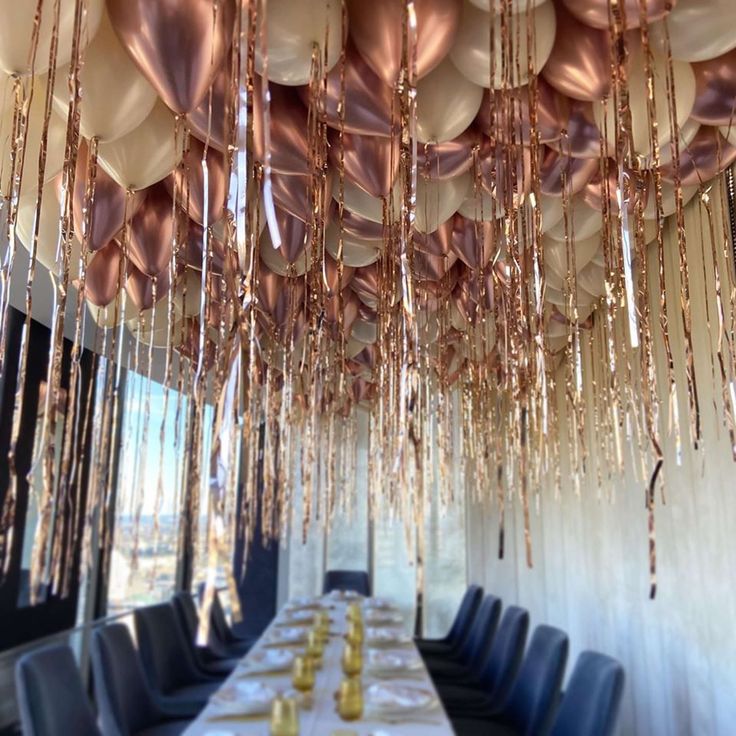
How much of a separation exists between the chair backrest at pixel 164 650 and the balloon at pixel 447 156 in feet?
8.14

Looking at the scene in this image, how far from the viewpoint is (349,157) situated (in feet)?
4.63

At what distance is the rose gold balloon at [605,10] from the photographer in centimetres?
109

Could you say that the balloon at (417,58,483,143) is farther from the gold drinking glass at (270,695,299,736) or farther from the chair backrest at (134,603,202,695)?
the chair backrest at (134,603,202,695)

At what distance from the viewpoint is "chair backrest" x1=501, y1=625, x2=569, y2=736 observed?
7.81 ft

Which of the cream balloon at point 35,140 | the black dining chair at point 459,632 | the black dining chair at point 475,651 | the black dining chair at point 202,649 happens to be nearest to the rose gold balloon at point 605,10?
the cream balloon at point 35,140

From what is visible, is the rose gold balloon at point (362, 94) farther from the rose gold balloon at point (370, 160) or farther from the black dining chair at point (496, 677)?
the black dining chair at point (496, 677)

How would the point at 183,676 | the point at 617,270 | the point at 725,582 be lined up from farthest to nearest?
the point at 183,676, the point at 725,582, the point at 617,270

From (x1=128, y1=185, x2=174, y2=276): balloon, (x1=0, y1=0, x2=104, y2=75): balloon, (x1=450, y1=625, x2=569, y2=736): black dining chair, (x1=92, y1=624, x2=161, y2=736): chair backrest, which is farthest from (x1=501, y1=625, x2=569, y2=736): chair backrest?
(x1=0, y1=0, x2=104, y2=75): balloon

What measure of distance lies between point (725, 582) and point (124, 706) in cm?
207

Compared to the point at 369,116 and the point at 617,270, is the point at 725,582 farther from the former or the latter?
the point at 369,116

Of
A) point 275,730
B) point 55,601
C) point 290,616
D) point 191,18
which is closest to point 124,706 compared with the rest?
point 275,730

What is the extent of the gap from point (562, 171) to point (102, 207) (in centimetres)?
103

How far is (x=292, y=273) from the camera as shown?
5.90ft

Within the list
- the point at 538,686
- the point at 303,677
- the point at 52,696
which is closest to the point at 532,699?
the point at 538,686
